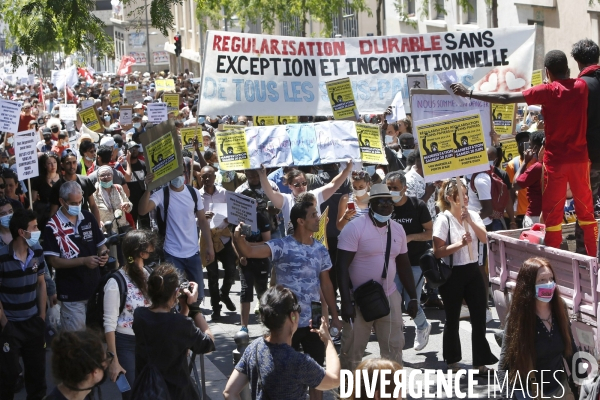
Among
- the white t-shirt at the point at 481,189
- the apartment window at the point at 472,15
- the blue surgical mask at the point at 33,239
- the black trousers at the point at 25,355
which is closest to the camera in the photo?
the black trousers at the point at 25,355

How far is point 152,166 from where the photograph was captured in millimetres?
9258

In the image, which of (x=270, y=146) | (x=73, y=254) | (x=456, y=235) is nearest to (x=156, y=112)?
(x=270, y=146)

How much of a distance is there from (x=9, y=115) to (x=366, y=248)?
6.83 meters

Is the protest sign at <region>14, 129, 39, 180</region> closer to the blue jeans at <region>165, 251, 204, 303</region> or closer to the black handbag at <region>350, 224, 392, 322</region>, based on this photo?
the blue jeans at <region>165, 251, 204, 303</region>

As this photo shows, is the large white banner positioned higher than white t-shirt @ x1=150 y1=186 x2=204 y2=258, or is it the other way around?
the large white banner

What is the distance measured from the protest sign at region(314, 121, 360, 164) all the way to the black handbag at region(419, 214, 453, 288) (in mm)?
2789

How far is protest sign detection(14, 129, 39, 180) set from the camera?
11.1 meters

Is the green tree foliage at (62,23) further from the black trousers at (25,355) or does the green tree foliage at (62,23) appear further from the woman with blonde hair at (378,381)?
the woman with blonde hair at (378,381)

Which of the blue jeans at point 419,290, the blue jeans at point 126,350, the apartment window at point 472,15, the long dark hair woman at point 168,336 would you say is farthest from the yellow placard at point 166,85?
the long dark hair woman at point 168,336

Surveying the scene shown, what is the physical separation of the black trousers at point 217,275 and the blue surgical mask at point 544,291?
5.45 meters

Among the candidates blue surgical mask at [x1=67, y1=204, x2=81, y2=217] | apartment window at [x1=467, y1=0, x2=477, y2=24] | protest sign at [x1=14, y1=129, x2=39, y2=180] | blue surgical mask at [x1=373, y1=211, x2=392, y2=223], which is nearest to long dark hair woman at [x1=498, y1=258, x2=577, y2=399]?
blue surgical mask at [x1=373, y1=211, x2=392, y2=223]

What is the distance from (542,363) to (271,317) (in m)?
1.61

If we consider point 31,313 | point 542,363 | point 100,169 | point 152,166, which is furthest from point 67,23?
point 542,363

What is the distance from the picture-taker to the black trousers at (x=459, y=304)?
8.08m
